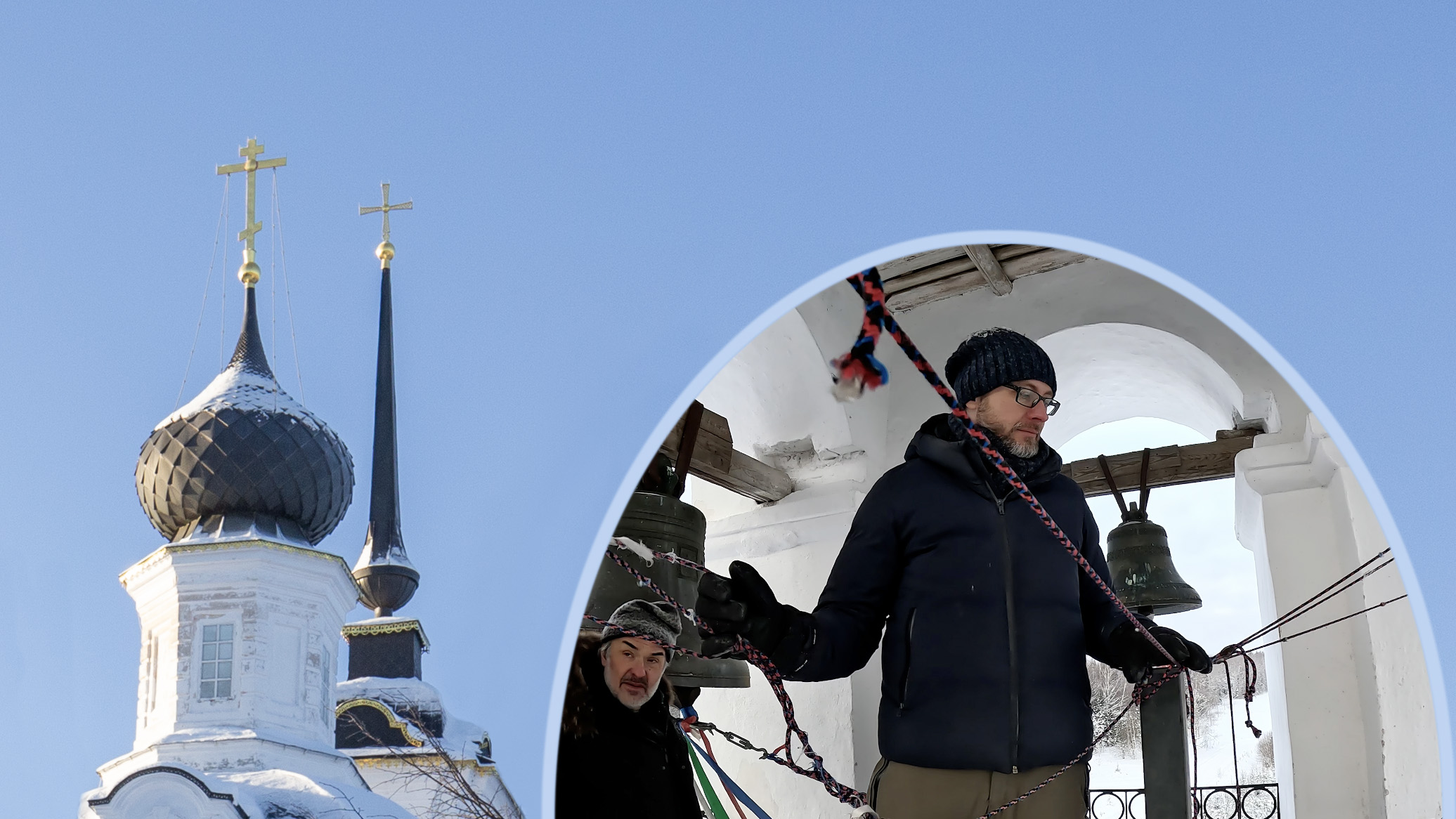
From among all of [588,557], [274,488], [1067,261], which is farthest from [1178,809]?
[1067,261]

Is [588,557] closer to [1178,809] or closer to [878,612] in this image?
[878,612]

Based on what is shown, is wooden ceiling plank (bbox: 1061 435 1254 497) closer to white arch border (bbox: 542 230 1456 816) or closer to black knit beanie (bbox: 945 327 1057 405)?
black knit beanie (bbox: 945 327 1057 405)

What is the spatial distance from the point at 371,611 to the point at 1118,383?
314 centimetres

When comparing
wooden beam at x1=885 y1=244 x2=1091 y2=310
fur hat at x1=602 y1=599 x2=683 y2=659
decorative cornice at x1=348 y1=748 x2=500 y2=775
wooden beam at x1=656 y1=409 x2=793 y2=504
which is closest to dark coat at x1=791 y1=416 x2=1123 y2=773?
fur hat at x1=602 y1=599 x2=683 y2=659

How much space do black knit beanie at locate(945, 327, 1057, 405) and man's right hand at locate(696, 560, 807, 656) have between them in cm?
56

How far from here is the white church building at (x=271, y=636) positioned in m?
1.99

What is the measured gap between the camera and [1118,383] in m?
4.61

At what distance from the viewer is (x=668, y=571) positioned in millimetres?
2918

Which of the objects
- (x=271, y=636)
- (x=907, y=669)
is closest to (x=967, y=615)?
(x=907, y=669)

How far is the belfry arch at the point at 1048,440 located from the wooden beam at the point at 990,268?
0.05 feet

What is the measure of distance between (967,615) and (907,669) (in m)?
0.14

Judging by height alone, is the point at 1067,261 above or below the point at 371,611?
above

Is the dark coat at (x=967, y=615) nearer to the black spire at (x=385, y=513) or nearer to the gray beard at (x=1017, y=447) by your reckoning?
the gray beard at (x=1017, y=447)

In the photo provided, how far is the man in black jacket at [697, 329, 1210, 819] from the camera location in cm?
233
